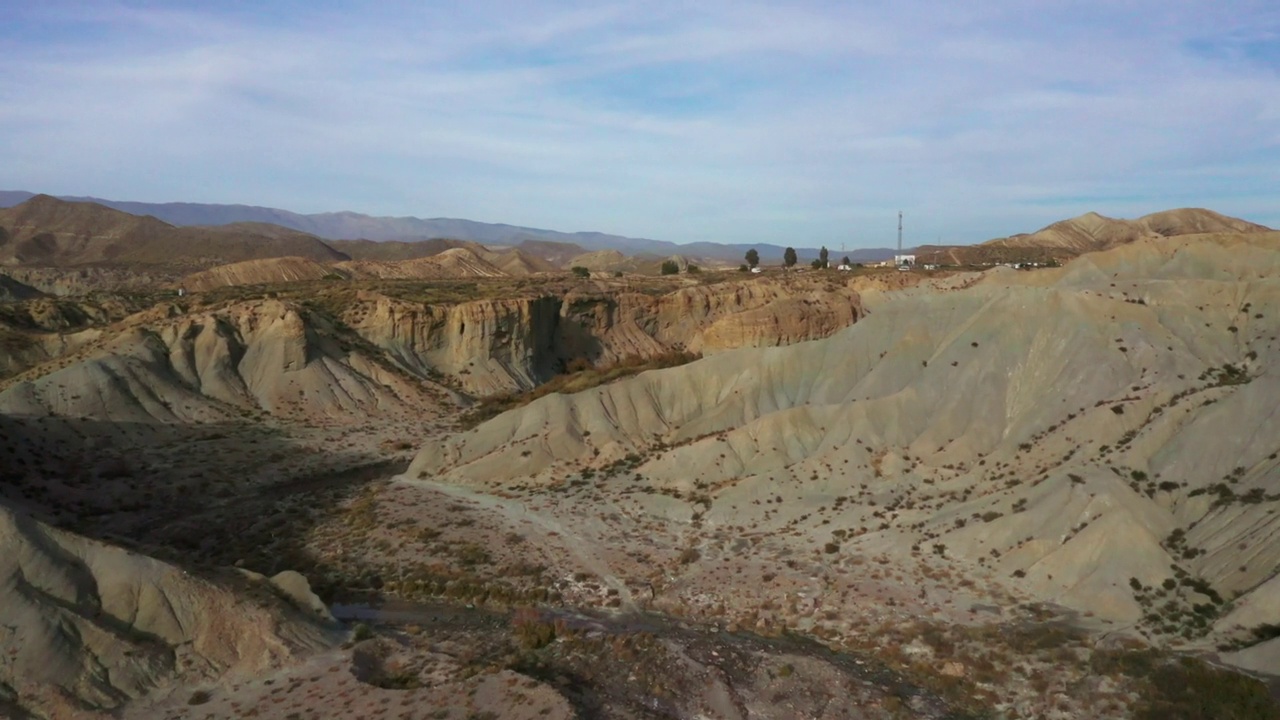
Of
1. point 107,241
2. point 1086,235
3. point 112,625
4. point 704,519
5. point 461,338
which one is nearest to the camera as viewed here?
point 112,625

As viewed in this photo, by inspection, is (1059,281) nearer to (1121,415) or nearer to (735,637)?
(1121,415)

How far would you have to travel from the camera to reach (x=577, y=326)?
6925cm

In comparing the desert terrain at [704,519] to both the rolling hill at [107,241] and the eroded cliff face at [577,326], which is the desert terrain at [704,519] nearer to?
the eroded cliff face at [577,326]

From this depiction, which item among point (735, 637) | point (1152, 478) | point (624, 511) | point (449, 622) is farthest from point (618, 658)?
point (1152, 478)

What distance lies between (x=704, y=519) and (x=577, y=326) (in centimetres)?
4066

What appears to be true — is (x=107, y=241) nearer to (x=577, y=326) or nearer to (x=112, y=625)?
(x=577, y=326)

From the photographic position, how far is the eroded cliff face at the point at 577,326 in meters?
54.5

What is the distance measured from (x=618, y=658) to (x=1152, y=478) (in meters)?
16.0

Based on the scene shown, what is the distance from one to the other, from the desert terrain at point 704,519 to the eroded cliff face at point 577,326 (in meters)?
1.06

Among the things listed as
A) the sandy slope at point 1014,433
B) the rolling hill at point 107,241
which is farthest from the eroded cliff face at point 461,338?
the rolling hill at point 107,241

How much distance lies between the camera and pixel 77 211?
15725cm

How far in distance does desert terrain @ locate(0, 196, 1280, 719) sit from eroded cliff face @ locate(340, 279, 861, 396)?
1062mm

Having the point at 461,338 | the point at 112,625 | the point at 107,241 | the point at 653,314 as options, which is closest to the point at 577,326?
the point at 653,314

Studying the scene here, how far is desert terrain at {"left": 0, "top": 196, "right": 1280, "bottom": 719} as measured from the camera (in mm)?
19359
